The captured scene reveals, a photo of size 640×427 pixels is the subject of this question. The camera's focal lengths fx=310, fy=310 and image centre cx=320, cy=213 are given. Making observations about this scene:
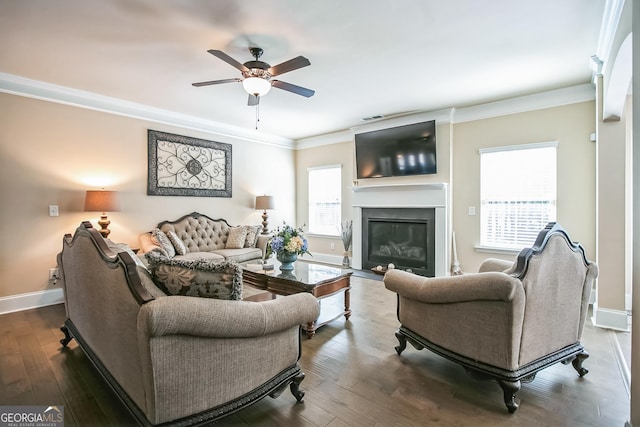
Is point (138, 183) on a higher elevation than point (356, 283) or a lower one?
higher

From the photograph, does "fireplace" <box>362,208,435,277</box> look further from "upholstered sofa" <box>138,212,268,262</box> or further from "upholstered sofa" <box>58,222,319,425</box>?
"upholstered sofa" <box>58,222,319,425</box>

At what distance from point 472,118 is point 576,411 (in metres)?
4.16

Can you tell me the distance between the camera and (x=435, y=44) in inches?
117

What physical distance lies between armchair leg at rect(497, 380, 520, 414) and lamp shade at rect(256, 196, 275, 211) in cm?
489

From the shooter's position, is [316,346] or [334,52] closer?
[316,346]

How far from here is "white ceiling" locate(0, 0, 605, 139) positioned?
245cm

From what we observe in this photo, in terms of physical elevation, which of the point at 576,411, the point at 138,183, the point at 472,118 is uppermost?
the point at 472,118

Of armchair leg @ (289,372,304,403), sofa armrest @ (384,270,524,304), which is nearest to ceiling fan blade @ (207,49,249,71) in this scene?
sofa armrest @ (384,270,524,304)

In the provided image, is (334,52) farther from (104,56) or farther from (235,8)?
(104,56)

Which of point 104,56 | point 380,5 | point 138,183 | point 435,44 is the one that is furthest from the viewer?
point 138,183

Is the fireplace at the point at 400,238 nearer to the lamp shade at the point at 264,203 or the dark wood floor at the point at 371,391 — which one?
the lamp shade at the point at 264,203

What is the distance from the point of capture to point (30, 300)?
12.6ft

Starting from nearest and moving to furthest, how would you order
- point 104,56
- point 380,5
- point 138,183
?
point 380,5, point 104,56, point 138,183

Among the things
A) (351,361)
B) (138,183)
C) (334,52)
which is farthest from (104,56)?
(351,361)
